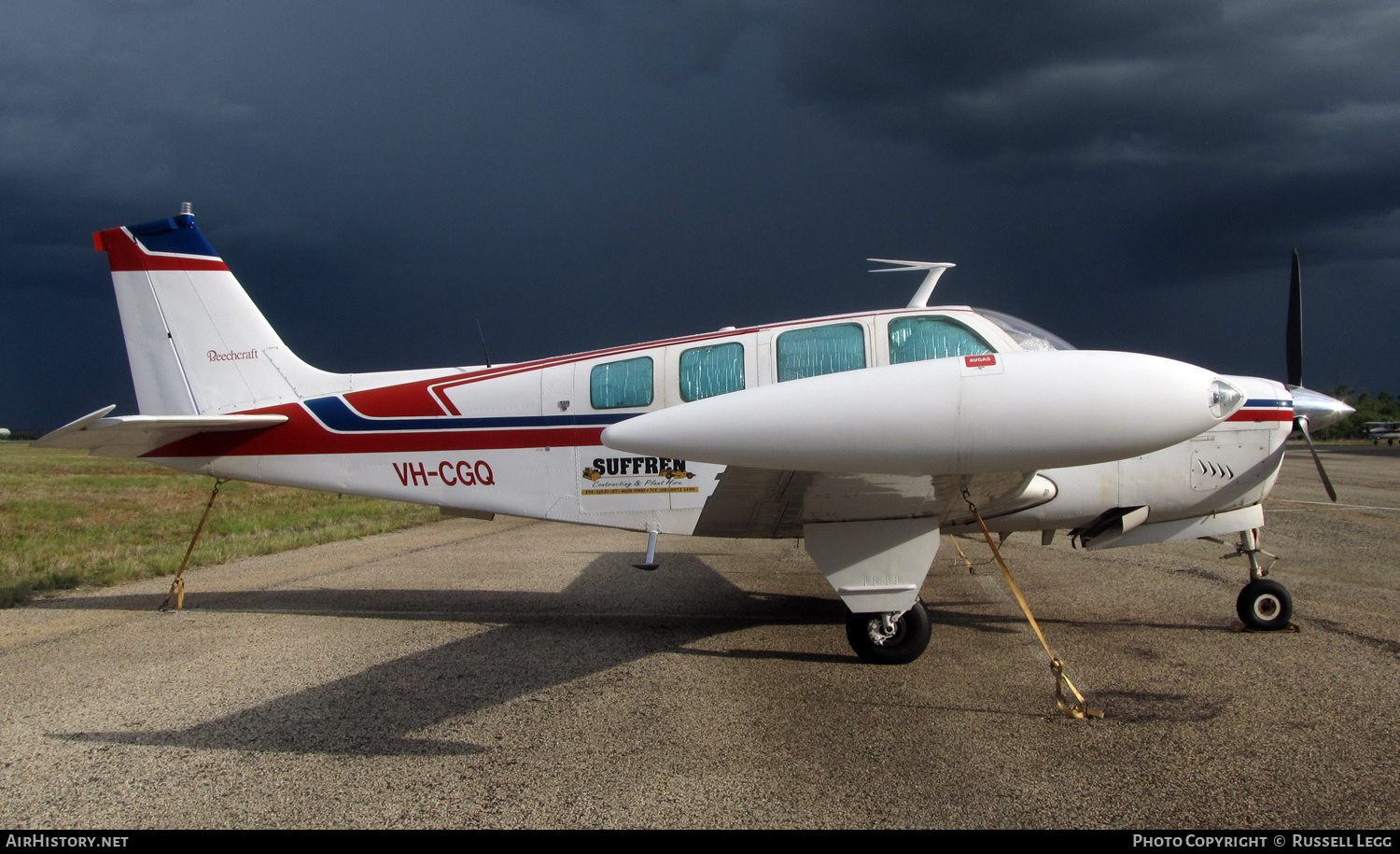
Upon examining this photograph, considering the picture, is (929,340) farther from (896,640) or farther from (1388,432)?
(1388,432)

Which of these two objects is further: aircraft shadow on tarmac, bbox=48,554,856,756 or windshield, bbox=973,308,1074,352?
windshield, bbox=973,308,1074,352

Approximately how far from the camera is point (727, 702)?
4824 millimetres

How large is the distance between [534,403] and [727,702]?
289 centimetres

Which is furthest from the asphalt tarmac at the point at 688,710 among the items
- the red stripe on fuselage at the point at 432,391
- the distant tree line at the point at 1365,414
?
the distant tree line at the point at 1365,414

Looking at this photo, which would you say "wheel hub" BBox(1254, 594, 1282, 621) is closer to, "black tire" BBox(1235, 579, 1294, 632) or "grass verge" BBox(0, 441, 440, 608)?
"black tire" BBox(1235, 579, 1294, 632)

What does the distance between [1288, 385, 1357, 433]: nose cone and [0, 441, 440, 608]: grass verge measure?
12.0m

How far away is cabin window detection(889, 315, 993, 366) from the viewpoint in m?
5.80

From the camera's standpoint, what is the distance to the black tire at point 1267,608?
6.16 metres

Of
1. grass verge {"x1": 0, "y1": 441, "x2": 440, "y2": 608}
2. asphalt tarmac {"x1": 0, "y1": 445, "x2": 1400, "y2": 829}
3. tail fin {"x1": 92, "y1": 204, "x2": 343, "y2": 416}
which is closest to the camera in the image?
asphalt tarmac {"x1": 0, "y1": 445, "x2": 1400, "y2": 829}

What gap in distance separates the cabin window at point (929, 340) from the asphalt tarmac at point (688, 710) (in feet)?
7.31

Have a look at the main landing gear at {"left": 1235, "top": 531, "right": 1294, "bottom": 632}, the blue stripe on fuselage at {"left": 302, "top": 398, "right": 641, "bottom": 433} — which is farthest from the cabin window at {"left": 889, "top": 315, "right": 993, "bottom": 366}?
the main landing gear at {"left": 1235, "top": 531, "right": 1294, "bottom": 632}

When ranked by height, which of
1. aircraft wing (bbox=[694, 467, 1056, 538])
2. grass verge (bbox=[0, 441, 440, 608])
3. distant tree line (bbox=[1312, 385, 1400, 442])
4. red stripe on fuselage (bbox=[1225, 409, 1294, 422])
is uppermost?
red stripe on fuselage (bbox=[1225, 409, 1294, 422])
